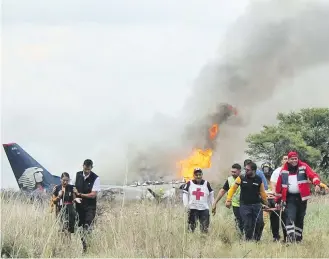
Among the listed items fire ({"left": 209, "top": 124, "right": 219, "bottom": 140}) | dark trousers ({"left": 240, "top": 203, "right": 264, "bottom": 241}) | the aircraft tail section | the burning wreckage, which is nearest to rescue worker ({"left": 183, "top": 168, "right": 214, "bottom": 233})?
dark trousers ({"left": 240, "top": 203, "right": 264, "bottom": 241})

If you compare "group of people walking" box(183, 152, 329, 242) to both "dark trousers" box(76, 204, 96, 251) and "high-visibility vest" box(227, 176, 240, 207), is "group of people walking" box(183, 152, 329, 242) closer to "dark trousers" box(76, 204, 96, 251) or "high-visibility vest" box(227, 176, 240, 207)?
"high-visibility vest" box(227, 176, 240, 207)

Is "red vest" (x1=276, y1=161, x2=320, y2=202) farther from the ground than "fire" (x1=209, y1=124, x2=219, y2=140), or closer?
closer

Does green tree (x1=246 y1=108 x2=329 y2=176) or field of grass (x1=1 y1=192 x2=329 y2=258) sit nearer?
field of grass (x1=1 y1=192 x2=329 y2=258)

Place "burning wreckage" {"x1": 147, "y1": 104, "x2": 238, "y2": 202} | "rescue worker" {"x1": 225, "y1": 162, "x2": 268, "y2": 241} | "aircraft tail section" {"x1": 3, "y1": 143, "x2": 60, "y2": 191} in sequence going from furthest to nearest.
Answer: "burning wreckage" {"x1": 147, "y1": 104, "x2": 238, "y2": 202}
"aircraft tail section" {"x1": 3, "y1": 143, "x2": 60, "y2": 191}
"rescue worker" {"x1": 225, "y1": 162, "x2": 268, "y2": 241}

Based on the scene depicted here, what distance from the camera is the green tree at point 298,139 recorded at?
127 feet

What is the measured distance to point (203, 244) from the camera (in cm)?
933

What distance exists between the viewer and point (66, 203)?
10.7 meters

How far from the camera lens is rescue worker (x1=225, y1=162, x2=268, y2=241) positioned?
10.9m

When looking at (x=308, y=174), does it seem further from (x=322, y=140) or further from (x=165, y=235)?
(x=322, y=140)

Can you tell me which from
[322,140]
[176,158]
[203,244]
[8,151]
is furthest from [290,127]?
[203,244]

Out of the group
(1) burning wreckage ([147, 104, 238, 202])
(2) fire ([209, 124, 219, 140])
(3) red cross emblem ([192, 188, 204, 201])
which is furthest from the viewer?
(2) fire ([209, 124, 219, 140])

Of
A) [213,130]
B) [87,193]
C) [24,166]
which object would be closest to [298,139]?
[213,130]

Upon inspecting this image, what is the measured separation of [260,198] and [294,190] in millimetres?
873

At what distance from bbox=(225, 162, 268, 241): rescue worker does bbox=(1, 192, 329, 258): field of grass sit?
1.01 ft
